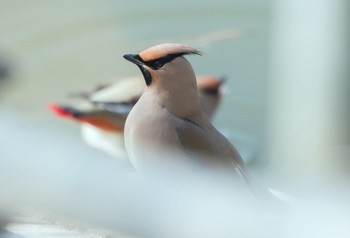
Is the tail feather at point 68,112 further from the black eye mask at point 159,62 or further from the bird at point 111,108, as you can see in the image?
the black eye mask at point 159,62

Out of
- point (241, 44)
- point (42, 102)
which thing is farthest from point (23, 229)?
point (241, 44)

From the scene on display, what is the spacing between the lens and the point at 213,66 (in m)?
5.57

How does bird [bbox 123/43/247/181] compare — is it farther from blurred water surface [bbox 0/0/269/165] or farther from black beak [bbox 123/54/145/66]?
blurred water surface [bbox 0/0/269/165]

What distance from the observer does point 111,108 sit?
12.1ft

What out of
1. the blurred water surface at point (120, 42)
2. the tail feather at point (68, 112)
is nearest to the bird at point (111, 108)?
the tail feather at point (68, 112)

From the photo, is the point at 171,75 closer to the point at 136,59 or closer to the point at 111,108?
the point at 136,59

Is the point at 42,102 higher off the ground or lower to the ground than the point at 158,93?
higher

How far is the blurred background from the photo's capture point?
47.8 inches

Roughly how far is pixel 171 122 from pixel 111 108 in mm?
1499

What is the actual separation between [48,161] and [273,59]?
14.1 feet

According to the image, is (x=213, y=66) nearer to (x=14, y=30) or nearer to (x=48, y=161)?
(x=14, y=30)

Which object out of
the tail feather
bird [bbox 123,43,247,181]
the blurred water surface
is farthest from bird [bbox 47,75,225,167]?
bird [bbox 123,43,247,181]

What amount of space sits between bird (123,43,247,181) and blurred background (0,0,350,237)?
0.21 m

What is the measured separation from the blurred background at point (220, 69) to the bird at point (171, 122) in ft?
0.70
